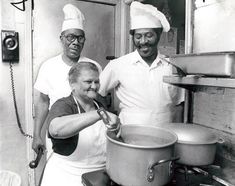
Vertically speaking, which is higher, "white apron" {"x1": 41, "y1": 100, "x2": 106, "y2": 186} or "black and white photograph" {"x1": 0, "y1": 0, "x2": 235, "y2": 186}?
"black and white photograph" {"x1": 0, "y1": 0, "x2": 235, "y2": 186}

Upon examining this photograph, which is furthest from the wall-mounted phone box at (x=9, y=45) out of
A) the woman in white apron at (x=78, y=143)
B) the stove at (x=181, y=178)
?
the stove at (x=181, y=178)

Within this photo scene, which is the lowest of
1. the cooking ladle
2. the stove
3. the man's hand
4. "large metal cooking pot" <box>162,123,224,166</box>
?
the man's hand

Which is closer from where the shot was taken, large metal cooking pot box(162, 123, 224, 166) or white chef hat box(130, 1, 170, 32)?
large metal cooking pot box(162, 123, 224, 166)

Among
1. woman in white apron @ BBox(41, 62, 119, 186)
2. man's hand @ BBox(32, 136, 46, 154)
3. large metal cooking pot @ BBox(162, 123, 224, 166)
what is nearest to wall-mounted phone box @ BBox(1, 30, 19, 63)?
man's hand @ BBox(32, 136, 46, 154)

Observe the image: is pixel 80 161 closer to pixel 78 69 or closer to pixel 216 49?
pixel 78 69

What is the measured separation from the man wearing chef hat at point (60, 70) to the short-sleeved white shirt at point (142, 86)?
0.98 feet

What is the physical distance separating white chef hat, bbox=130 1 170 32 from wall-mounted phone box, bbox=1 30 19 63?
997 millimetres

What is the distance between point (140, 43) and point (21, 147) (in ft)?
4.52

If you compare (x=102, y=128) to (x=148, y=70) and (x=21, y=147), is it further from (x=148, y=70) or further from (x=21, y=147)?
(x=21, y=147)

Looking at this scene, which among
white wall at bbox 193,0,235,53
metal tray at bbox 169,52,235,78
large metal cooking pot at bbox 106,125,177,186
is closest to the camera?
large metal cooking pot at bbox 106,125,177,186

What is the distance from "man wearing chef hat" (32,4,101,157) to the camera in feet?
6.57

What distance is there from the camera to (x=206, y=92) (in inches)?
70.3

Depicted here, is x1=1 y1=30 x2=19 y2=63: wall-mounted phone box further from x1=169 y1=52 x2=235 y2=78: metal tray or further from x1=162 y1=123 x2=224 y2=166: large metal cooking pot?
x1=162 y1=123 x2=224 y2=166: large metal cooking pot

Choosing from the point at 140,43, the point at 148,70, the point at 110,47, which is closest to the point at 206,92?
the point at 148,70
